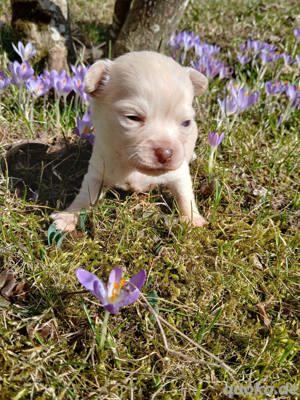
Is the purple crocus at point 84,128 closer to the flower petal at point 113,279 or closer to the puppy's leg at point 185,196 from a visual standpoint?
the puppy's leg at point 185,196

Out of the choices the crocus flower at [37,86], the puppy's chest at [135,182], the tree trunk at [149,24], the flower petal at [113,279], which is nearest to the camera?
the flower petal at [113,279]

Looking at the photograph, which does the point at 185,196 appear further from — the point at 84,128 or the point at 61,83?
the point at 61,83

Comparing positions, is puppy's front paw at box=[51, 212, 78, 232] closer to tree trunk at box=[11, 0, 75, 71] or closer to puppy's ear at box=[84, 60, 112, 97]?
puppy's ear at box=[84, 60, 112, 97]

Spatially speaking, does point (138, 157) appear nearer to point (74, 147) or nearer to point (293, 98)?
point (74, 147)

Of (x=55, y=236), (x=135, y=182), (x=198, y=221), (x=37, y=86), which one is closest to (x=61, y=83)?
(x=37, y=86)

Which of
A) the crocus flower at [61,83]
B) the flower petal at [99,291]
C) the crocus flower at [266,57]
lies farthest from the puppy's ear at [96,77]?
the crocus flower at [266,57]

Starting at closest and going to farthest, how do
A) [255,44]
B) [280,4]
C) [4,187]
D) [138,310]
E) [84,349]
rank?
[84,349]
[138,310]
[4,187]
[255,44]
[280,4]

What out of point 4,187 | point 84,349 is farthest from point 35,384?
point 4,187
